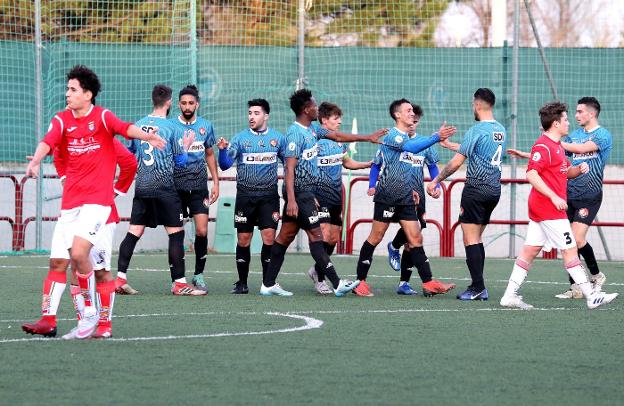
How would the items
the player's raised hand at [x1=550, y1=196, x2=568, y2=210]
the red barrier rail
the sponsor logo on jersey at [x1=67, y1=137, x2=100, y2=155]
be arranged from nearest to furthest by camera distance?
the sponsor logo on jersey at [x1=67, y1=137, x2=100, y2=155], the player's raised hand at [x1=550, y1=196, x2=568, y2=210], the red barrier rail

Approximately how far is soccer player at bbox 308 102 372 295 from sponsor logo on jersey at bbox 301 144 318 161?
60cm

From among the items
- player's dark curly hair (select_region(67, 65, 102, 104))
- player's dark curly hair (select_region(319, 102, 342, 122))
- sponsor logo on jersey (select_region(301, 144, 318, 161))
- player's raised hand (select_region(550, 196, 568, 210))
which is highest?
player's dark curly hair (select_region(67, 65, 102, 104))

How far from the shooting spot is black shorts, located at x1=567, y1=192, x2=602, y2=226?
13055 millimetres

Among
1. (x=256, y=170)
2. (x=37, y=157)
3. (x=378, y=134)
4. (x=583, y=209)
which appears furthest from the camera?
(x=583, y=209)

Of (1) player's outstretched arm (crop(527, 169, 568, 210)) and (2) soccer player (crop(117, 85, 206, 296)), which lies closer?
(1) player's outstretched arm (crop(527, 169, 568, 210))

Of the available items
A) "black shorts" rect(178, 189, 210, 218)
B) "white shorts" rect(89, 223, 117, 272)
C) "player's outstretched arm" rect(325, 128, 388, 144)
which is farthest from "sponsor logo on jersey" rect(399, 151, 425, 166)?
"white shorts" rect(89, 223, 117, 272)

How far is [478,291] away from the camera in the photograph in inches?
476

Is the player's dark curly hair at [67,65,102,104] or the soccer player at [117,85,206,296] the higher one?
the player's dark curly hair at [67,65,102,104]

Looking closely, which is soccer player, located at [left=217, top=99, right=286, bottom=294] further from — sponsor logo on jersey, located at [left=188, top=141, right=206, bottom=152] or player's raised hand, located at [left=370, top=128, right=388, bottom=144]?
player's raised hand, located at [left=370, top=128, right=388, bottom=144]

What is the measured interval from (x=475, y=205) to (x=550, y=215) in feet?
3.84

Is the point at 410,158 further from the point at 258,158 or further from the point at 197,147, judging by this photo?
the point at 197,147

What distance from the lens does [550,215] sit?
36.4ft

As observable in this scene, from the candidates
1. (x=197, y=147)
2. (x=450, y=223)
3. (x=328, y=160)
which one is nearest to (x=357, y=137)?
(x=328, y=160)

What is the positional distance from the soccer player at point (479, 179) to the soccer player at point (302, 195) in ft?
3.19
